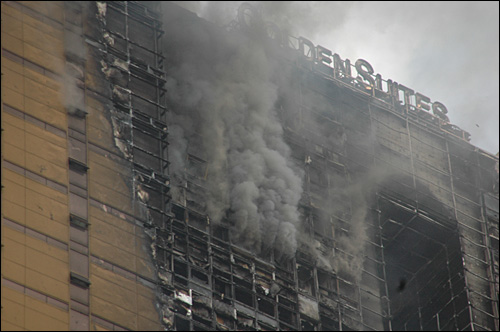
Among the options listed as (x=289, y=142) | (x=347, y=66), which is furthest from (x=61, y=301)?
(x=347, y=66)

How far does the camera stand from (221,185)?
62.2m

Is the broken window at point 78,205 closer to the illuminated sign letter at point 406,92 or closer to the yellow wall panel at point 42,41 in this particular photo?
the yellow wall panel at point 42,41

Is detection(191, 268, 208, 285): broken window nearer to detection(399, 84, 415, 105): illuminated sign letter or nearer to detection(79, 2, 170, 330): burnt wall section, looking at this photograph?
detection(79, 2, 170, 330): burnt wall section

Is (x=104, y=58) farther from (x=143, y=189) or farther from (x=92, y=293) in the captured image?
(x=92, y=293)

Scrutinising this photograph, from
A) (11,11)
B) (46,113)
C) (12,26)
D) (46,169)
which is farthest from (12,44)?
(46,169)

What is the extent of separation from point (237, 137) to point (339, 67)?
11.8 metres

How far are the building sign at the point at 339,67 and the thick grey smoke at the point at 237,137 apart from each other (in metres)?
2.31

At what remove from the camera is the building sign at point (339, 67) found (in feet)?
232

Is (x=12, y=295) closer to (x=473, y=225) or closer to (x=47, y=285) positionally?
(x=47, y=285)

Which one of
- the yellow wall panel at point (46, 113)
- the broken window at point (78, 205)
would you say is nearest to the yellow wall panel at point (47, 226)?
the broken window at point (78, 205)

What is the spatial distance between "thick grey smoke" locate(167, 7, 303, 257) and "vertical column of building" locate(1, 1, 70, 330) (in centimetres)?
871

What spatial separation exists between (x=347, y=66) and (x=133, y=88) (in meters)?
18.9

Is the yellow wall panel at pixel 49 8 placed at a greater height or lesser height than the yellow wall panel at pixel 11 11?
greater

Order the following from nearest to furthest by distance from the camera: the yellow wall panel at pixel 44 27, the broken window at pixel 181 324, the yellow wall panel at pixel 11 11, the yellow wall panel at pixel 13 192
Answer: the yellow wall panel at pixel 13 192 < the broken window at pixel 181 324 < the yellow wall panel at pixel 11 11 < the yellow wall panel at pixel 44 27
